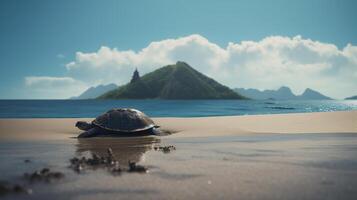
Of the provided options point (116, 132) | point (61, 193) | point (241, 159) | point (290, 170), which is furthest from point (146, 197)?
point (116, 132)

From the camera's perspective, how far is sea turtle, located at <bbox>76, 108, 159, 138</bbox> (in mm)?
12923

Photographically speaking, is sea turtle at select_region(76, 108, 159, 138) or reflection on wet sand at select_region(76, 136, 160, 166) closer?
reflection on wet sand at select_region(76, 136, 160, 166)

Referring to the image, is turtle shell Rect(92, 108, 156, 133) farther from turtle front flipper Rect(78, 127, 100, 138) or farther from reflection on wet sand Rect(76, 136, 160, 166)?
reflection on wet sand Rect(76, 136, 160, 166)

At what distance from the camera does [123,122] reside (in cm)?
1325

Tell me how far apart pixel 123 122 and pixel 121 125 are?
7.7 inches

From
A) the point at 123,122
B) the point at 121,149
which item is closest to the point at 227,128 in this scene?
the point at 123,122

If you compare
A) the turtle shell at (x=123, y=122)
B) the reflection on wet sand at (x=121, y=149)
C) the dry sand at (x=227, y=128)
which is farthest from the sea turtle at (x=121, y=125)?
the reflection on wet sand at (x=121, y=149)

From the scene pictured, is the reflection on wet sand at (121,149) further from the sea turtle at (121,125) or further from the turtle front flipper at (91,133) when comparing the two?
the sea turtle at (121,125)

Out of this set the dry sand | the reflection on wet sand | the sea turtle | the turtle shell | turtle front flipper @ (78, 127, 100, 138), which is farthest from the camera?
the dry sand

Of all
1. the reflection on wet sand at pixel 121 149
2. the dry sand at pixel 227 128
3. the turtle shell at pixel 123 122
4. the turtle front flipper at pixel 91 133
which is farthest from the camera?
the dry sand at pixel 227 128

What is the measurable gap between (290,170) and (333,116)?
52.1 ft

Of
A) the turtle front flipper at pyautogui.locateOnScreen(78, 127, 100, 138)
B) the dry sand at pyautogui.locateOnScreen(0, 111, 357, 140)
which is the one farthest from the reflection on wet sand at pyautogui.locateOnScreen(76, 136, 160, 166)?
the dry sand at pyautogui.locateOnScreen(0, 111, 357, 140)

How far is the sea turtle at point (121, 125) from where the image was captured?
12.9 m

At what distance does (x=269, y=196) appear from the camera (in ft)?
11.2
